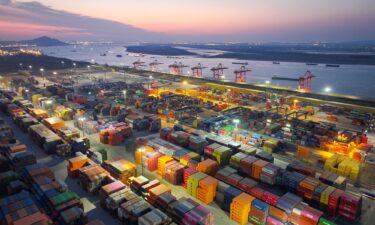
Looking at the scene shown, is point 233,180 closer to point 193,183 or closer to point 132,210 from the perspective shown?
point 193,183

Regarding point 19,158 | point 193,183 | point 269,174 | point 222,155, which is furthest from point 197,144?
point 19,158

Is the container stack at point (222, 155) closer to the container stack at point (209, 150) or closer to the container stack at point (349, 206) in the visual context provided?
the container stack at point (209, 150)

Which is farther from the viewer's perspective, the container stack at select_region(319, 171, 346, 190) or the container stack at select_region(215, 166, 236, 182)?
the container stack at select_region(215, 166, 236, 182)

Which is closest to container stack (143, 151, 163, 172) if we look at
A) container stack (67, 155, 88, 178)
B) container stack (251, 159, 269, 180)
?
container stack (67, 155, 88, 178)

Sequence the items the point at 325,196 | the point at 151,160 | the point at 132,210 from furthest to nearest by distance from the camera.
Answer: the point at 151,160 < the point at 325,196 < the point at 132,210

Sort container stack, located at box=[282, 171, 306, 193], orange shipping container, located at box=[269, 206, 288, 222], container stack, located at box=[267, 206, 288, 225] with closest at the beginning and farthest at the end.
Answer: container stack, located at box=[267, 206, 288, 225] < orange shipping container, located at box=[269, 206, 288, 222] < container stack, located at box=[282, 171, 306, 193]

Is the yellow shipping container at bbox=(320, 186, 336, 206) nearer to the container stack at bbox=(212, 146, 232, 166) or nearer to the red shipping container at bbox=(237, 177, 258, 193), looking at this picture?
the red shipping container at bbox=(237, 177, 258, 193)
